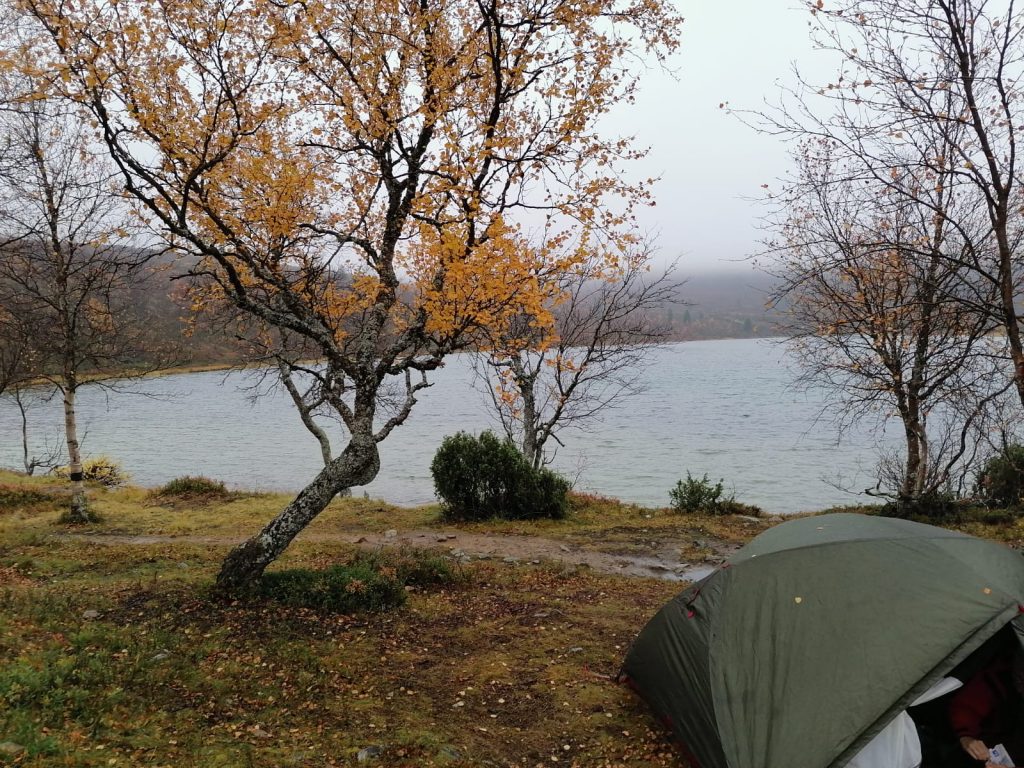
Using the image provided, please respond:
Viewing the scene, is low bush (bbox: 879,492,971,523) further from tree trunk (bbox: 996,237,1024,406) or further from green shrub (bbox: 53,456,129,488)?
green shrub (bbox: 53,456,129,488)

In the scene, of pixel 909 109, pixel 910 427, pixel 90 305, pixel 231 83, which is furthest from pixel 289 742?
pixel 910 427

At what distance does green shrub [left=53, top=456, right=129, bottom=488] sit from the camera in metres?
23.4

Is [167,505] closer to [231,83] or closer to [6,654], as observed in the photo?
[6,654]

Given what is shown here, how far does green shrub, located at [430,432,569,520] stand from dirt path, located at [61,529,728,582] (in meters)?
1.47

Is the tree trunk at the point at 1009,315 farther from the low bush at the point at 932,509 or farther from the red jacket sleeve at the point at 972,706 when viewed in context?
the low bush at the point at 932,509

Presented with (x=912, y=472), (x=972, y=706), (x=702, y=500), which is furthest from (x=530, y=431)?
(x=972, y=706)

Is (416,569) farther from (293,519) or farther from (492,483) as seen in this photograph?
(492,483)

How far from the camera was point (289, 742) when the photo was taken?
16.5 ft

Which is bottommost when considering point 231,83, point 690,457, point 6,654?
point 690,457

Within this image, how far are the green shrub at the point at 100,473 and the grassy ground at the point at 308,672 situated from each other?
45.9 ft

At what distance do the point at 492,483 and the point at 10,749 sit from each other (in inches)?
489

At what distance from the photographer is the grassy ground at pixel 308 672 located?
4855 millimetres

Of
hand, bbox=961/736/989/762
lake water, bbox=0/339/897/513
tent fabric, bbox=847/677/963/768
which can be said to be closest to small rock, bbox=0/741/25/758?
tent fabric, bbox=847/677/963/768

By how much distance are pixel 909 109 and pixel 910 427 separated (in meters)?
9.39
